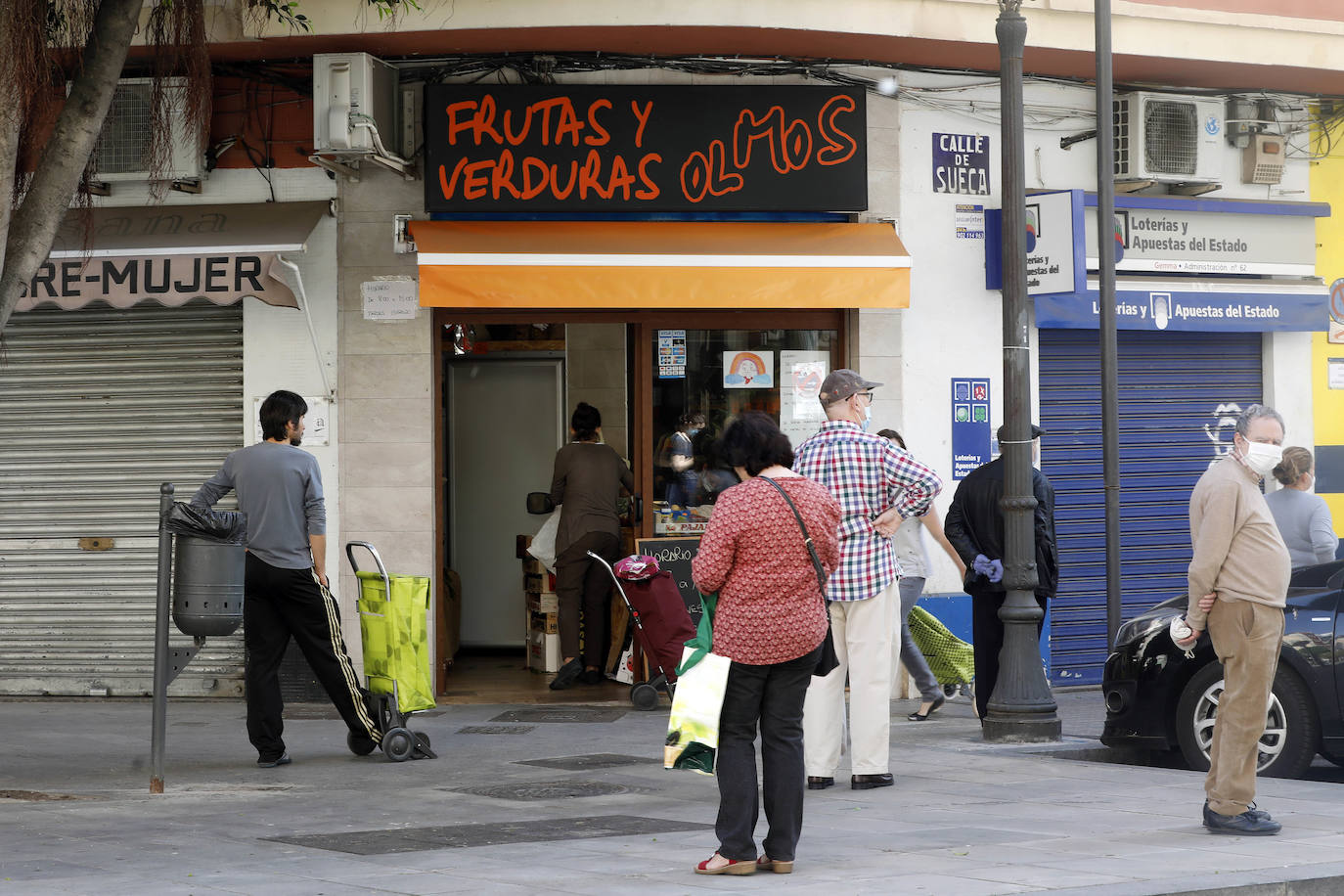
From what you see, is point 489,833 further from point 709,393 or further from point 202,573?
point 709,393

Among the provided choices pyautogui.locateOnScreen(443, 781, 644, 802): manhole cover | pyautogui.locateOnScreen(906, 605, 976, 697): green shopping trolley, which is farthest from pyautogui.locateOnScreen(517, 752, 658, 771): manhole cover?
pyautogui.locateOnScreen(906, 605, 976, 697): green shopping trolley

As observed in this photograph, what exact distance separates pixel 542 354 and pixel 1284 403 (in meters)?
6.34

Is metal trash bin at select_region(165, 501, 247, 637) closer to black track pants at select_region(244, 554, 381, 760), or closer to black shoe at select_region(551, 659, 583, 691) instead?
black track pants at select_region(244, 554, 381, 760)

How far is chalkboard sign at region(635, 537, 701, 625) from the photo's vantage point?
1170 cm

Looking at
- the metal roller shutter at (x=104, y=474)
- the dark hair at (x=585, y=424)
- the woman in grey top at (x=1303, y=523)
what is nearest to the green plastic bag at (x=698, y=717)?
the woman in grey top at (x=1303, y=523)

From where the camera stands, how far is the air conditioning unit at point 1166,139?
12.6 meters

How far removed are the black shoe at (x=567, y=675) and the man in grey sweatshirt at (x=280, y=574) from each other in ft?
9.79

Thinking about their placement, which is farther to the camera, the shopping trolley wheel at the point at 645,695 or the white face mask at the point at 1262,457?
the shopping trolley wheel at the point at 645,695

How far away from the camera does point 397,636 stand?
866cm

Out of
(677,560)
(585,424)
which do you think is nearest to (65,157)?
(585,424)

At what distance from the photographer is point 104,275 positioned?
11039 mm

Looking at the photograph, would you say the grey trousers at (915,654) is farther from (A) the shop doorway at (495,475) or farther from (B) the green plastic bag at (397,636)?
(A) the shop doorway at (495,475)

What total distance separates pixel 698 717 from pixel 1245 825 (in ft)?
7.99

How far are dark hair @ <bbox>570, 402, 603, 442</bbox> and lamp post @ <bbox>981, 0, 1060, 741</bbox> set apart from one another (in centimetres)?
357
